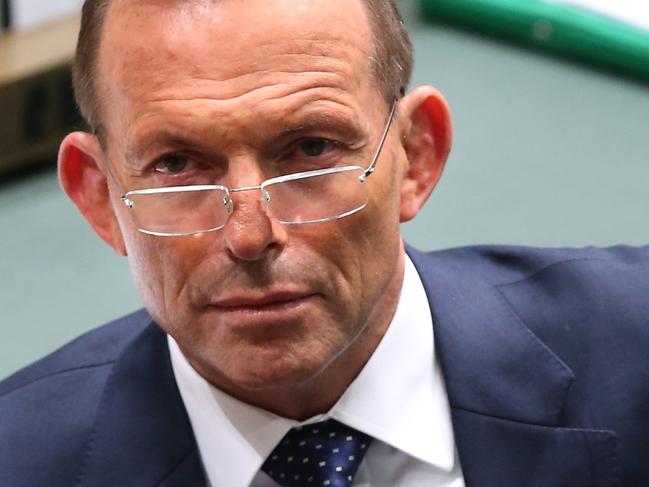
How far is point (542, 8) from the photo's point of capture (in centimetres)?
377

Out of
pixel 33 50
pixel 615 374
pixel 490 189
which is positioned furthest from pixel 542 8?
pixel 615 374

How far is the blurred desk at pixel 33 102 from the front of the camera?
3.54 metres

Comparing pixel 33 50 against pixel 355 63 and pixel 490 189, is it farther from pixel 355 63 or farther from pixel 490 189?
pixel 355 63

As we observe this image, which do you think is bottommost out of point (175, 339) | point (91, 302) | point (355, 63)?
point (91, 302)

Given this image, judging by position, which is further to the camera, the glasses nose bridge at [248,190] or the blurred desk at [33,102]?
the blurred desk at [33,102]

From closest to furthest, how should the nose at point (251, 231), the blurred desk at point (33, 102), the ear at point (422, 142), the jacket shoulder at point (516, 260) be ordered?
the nose at point (251, 231) → the ear at point (422, 142) → the jacket shoulder at point (516, 260) → the blurred desk at point (33, 102)

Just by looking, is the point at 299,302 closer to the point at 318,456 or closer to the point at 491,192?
the point at 318,456

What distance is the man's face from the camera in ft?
5.31

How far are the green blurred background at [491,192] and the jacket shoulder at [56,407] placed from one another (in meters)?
0.88

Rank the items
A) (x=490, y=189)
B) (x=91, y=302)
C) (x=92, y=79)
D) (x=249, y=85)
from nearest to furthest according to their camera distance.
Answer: (x=249, y=85) < (x=92, y=79) < (x=91, y=302) < (x=490, y=189)

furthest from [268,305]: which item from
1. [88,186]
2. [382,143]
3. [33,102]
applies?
[33,102]

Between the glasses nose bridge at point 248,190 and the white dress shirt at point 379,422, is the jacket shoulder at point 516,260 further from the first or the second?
the glasses nose bridge at point 248,190

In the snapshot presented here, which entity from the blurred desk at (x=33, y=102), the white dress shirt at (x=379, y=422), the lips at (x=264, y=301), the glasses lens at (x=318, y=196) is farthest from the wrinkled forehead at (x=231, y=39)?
the blurred desk at (x=33, y=102)

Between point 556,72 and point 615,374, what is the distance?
1957 mm
